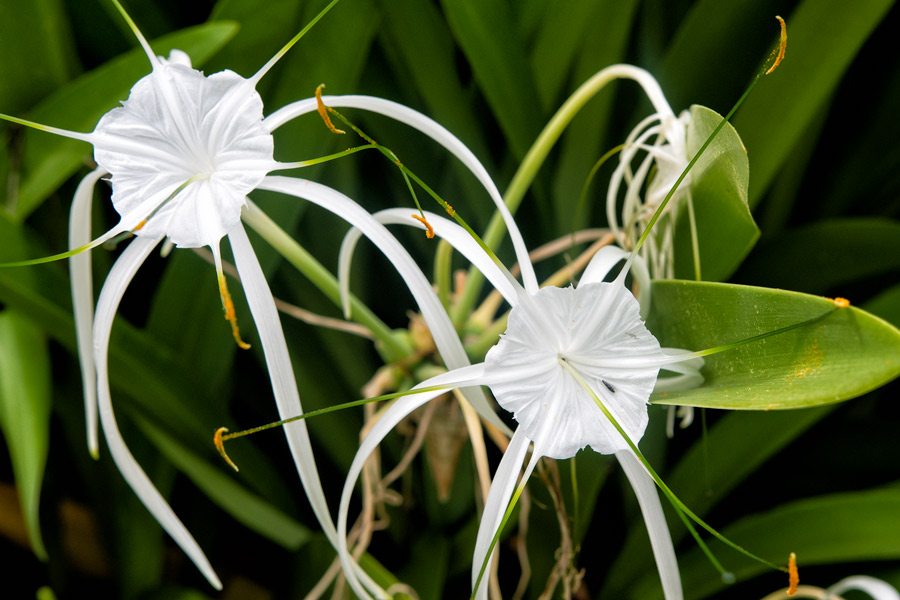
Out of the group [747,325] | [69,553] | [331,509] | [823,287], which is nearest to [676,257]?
[747,325]

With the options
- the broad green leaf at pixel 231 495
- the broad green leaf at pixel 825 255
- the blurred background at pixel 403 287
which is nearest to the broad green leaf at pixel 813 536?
the blurred background at pixel 403 287

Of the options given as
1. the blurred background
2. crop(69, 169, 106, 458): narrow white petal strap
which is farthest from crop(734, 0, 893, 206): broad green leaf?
Answer: crop(69, 169, 106, 458): narrow white petal strap

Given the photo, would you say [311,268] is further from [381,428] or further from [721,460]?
[721,460]

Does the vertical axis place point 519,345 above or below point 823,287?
below

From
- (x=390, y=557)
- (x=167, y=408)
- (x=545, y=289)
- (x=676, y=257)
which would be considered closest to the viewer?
(x=545, y=289)

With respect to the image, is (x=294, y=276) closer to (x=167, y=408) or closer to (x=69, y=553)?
(x=167, y=408)

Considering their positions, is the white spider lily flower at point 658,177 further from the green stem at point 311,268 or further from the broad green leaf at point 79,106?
the broad green leaf at point 79,106

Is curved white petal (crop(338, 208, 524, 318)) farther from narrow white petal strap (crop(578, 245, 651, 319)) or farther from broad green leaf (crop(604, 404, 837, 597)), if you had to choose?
broad green leaf (crop(604, 404, 837, 597))

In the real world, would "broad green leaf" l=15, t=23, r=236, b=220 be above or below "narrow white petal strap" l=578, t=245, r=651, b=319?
above
